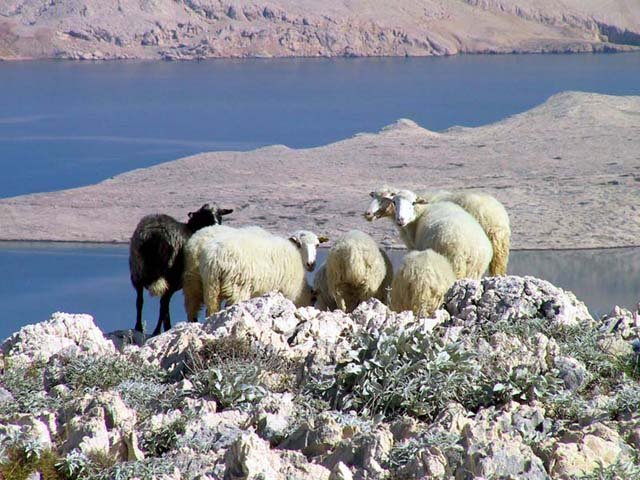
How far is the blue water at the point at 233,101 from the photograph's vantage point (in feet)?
117

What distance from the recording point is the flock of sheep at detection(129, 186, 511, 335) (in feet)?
28.3

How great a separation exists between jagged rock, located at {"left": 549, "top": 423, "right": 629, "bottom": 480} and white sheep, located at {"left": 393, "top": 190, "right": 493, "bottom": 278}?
3897 millimetres

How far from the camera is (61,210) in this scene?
78.6ft

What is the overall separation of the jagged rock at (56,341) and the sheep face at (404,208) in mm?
3223

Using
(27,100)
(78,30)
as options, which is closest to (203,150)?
(27,100)

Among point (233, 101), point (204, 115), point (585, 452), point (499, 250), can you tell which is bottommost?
point (233, 101)

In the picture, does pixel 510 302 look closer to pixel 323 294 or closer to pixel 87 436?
pixel 323 294

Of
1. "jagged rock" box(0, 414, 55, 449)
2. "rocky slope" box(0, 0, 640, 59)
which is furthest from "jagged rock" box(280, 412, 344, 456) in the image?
"rocky slope" box(0, 0, 640, 59)

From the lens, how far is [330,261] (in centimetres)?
916

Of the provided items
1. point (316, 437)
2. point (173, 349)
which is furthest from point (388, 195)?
point (316, 437)

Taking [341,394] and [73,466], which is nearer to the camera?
[73,466]

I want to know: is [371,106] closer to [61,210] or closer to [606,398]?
[61,210]

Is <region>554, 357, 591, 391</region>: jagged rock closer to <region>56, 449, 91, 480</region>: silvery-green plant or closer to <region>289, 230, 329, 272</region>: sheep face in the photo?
<region>56, 449, 91, 480</region>: silvery-green plant

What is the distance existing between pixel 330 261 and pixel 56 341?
249cm
